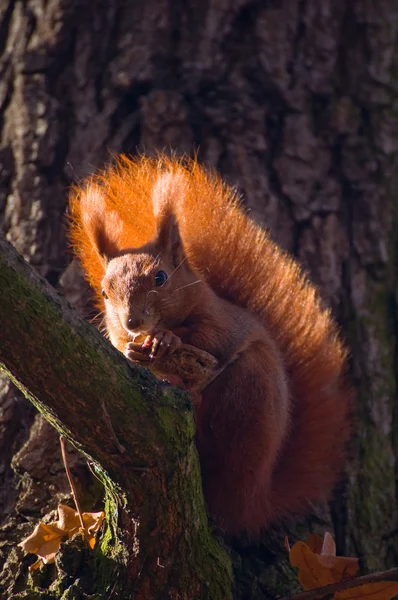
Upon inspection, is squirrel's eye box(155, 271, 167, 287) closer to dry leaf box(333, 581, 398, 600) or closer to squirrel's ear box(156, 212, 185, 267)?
squirrel's ear box(156, 212, 185, 267)

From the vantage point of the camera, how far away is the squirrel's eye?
165 centimetres

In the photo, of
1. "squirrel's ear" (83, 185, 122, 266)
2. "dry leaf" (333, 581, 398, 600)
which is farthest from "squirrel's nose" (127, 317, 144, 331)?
"dry leaf" (333, 581, 398, 600)

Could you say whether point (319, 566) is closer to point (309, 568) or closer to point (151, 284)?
point (309, 568)

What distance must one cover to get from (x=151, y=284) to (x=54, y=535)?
0.51m

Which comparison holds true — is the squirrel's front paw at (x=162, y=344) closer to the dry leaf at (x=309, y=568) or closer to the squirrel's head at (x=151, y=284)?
the squirrel's head at (x=151, y=284)

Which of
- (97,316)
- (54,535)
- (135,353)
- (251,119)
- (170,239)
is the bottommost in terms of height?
(54,535)

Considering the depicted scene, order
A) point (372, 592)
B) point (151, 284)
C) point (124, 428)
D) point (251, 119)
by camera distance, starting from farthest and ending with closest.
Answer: point (251, 119), point (151, 284), point (372, 592), point (124, 428)

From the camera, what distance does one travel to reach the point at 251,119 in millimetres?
2045

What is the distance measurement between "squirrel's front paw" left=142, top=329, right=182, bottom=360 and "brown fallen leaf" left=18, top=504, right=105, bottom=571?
1.02ft

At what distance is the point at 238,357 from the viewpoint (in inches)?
63.5

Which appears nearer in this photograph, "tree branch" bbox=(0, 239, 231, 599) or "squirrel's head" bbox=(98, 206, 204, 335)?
"tree branch" bbox=(0, 239, 231, 599)

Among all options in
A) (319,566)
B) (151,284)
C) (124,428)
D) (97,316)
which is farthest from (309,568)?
(97,316)

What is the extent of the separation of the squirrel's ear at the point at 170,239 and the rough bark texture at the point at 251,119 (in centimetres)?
30

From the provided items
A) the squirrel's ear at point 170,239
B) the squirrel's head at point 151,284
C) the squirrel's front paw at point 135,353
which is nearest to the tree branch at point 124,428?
the squirrel's front paw at point 135,353
